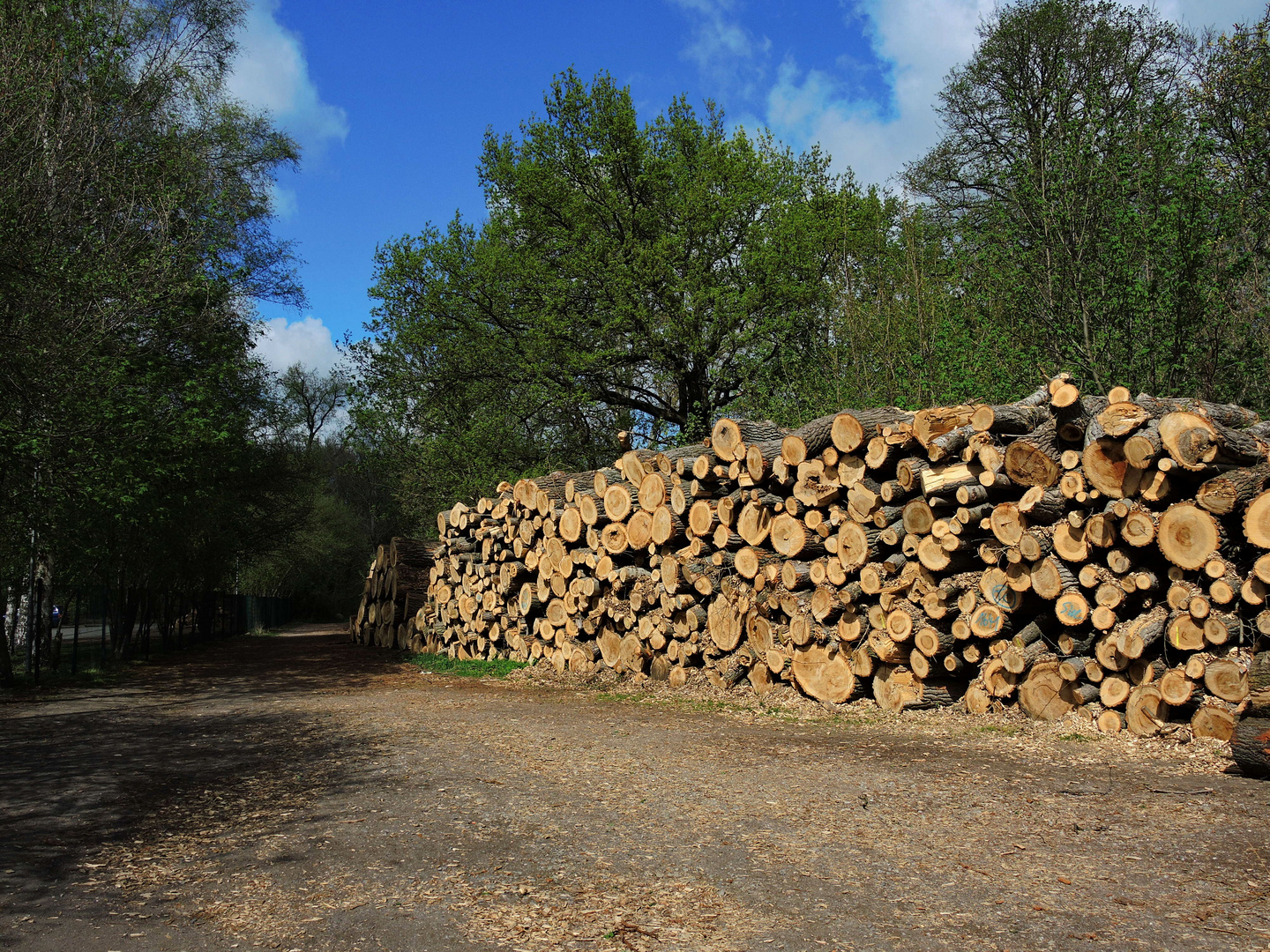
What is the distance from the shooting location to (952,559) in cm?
736

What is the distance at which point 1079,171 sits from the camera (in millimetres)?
10773

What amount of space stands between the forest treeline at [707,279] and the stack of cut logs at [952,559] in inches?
157

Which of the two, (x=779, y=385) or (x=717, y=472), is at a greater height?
(x=779, y=385)

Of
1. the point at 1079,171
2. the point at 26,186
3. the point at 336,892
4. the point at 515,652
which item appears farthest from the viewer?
the point at 515,652

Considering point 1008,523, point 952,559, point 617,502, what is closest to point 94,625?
point 617,502

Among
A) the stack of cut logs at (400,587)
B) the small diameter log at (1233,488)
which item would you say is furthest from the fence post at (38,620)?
the small diameter log at (1233,488)

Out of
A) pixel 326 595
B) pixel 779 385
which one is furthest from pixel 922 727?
pixel 326 595

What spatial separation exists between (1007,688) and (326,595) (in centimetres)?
4025

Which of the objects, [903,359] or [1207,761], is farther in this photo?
[903,359]

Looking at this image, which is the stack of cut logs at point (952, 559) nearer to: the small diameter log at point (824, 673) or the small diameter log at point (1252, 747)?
the small diameter log at point (824, 673)

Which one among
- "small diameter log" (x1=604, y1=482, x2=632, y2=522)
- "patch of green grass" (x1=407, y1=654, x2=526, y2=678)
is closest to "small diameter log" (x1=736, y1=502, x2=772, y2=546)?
"small diameter log" (x1=604, y1=482, x2=632, y2=522)

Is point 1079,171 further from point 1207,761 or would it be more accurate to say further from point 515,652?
point 515,652

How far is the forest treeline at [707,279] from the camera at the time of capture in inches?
498

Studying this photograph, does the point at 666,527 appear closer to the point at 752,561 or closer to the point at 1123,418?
the point at 752,561
